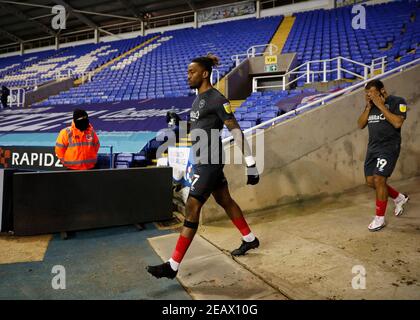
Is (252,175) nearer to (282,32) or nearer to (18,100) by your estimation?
(282,32)

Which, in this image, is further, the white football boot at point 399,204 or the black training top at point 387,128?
the white football boot at point 399,204

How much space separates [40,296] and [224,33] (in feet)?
58.7

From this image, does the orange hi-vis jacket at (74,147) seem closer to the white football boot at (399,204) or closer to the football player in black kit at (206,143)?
the football player in black kit at (206,143)

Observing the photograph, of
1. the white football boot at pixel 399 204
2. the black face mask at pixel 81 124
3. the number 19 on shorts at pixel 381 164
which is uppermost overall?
the black face mask at pixel 81 124

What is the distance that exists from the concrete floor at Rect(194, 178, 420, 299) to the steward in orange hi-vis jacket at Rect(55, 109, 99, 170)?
2004mm

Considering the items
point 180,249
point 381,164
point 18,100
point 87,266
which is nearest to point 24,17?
point 18,100

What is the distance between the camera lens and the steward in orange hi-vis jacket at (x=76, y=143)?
4.16 m

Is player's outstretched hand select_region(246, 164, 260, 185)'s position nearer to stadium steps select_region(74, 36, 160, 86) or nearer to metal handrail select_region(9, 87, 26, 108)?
metal handrail select_region(9, 87, 26, 108)

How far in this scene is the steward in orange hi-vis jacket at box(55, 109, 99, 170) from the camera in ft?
13.6

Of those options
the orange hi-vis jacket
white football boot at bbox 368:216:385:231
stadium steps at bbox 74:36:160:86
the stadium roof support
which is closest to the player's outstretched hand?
white football boot at bbox 368:216:385:231

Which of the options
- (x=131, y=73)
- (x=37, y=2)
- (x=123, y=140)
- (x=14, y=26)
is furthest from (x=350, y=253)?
(x=14, y=26)

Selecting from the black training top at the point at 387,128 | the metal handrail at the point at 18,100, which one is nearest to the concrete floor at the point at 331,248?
the black training top at the point at 387,128

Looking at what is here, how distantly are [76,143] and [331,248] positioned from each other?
3431mm

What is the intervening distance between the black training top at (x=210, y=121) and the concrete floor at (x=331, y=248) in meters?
1.03
